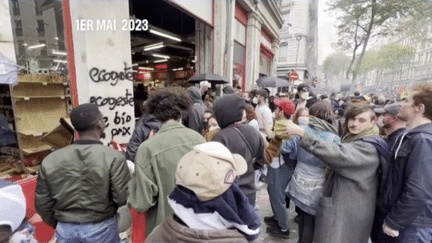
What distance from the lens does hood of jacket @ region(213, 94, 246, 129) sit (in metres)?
2.15

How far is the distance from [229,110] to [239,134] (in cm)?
27

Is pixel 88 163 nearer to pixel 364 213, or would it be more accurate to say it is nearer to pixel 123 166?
pixel 123 166

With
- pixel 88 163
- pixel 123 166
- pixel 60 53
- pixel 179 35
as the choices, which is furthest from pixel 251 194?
pixel 179 35

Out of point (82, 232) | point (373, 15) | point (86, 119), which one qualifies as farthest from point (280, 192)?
point (373, 15)

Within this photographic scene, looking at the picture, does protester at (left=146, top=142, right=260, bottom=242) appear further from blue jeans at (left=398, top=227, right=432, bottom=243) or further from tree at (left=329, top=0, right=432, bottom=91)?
tree at (left=329, top=0, right=432, bottom=91)

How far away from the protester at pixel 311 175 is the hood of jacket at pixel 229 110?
2.71ft

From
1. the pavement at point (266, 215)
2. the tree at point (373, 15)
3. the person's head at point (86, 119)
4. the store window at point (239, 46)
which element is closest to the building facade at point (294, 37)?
the tree at point (373, 15)

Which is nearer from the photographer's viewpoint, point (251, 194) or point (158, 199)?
point (158, 199)

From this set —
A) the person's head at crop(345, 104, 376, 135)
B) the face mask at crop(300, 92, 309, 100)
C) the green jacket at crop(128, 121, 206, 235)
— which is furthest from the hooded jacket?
the face mask at crop(300, 92, 309, 100)

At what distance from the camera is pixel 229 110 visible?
214cm

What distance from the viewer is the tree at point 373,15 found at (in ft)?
43.0

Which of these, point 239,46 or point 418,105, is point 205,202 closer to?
point 418,105

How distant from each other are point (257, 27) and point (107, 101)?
416 inches

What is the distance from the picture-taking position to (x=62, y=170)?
1623mm
